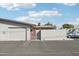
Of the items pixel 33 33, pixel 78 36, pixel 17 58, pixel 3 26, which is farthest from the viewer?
pixel 78 36

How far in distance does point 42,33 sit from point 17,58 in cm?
2424

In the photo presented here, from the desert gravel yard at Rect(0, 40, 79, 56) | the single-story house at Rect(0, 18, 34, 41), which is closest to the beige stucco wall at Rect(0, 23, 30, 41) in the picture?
the single-story house at Rect(0, 18, 34, 41)

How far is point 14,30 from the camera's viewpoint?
34750 mm

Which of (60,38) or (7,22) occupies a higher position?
(7,22)

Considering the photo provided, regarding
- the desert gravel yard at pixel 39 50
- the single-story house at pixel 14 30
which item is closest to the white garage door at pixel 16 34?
the single-story house at pixel 14 30

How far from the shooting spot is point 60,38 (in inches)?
1428

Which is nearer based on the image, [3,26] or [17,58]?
[17,58]

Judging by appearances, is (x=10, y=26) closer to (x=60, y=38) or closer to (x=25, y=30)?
(x=25, y=30)

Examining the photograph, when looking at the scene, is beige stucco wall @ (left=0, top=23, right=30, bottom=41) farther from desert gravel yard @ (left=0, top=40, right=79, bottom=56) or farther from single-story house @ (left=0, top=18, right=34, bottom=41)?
desert gravel yard @ (left=0, top=40, right=79, bottom=56)

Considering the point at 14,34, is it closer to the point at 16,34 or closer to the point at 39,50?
the point at 16,34

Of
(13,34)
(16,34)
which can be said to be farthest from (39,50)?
(13,34)

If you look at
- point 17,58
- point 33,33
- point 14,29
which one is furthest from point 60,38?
point 17,58

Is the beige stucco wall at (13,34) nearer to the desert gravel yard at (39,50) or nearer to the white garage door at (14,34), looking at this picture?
the white garage door at (14,34)

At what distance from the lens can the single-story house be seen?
34.3 metres
